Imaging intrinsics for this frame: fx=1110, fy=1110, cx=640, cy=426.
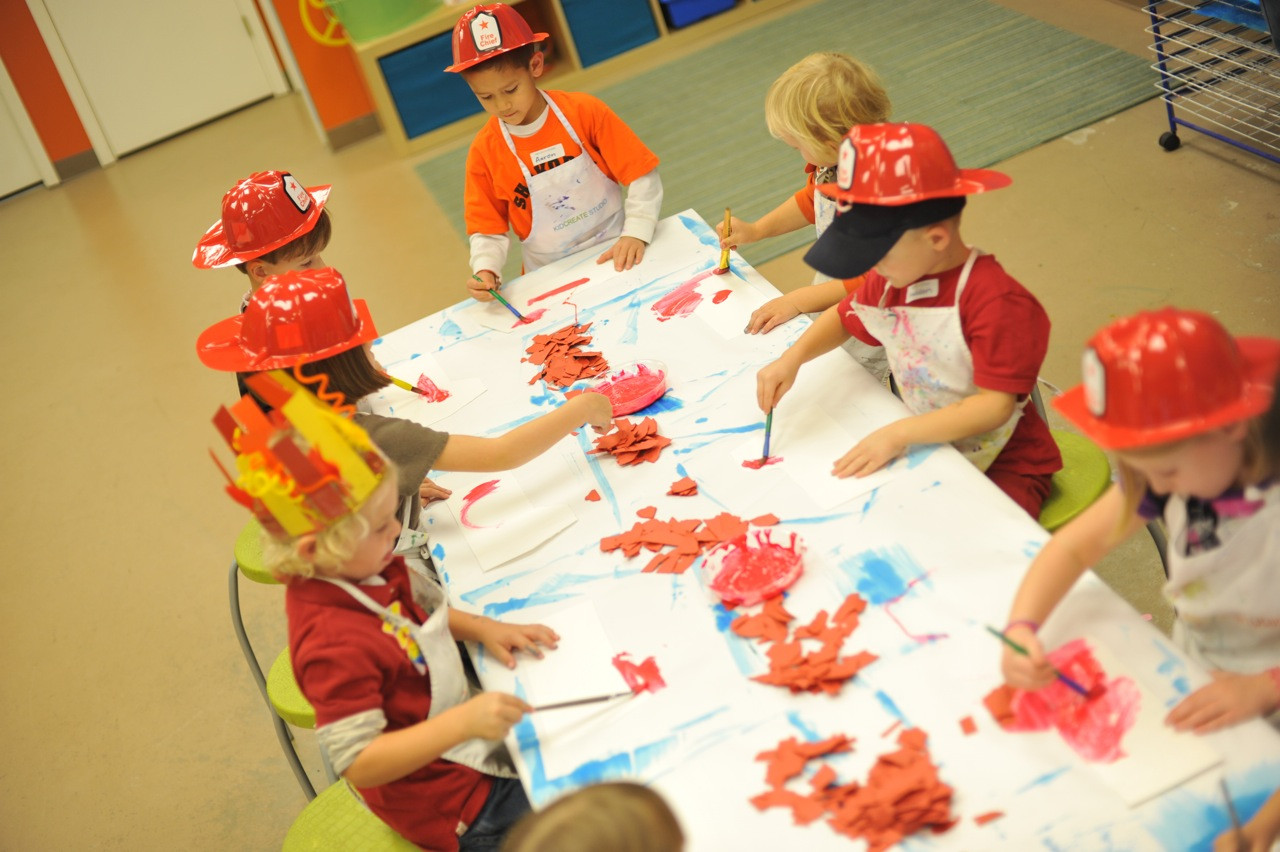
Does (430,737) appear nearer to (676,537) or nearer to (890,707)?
(676,537)

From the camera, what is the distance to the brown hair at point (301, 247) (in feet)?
7.73

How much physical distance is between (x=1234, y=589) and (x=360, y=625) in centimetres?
115

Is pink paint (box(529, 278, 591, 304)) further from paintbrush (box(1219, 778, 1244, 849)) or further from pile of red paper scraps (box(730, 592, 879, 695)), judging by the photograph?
paintbrush (box(1219, 778, 1244, 849))

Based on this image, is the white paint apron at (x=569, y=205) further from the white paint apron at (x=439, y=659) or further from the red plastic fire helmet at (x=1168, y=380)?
the red plastic fire helmet at (x=1168, y=380)

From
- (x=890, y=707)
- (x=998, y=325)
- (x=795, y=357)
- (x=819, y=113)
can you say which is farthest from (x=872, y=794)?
(x=819, y=113)

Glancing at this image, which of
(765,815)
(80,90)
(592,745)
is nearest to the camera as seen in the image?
(765,815)

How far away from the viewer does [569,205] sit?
9.37 feet

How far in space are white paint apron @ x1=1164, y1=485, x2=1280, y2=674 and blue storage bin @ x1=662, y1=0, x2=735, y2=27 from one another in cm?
485

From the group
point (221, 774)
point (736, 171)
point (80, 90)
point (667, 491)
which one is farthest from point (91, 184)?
point (667, 491)

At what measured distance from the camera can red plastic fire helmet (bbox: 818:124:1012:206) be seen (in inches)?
64.5

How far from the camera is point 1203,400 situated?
117 cm

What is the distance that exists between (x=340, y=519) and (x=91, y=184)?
19.3ft

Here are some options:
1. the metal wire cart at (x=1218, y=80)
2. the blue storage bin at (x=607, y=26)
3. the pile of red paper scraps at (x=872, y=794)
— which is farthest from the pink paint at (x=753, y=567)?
the blue storage bin at (x=607, y=26)

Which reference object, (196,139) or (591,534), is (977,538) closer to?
(591,534)
